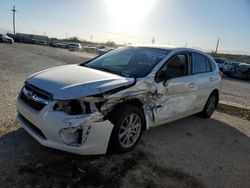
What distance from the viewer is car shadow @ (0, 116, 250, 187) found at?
9.89 feet

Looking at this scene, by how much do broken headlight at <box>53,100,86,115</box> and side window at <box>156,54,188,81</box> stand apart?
1.51m

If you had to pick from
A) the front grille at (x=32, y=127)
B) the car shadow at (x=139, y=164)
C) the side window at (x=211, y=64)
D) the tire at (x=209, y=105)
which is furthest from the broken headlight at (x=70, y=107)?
the side window at (x=211, y=64)

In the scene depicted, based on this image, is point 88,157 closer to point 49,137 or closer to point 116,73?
point 49,137

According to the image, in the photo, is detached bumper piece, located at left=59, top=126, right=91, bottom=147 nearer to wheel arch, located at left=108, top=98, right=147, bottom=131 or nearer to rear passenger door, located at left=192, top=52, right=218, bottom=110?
wheel arch, located at left=108, top=98, right=147, bottom=131

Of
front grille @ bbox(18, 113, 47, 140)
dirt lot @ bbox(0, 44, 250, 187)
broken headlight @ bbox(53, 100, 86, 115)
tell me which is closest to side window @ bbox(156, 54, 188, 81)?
dirt lot @ bbox(0, 44, 250, 187)

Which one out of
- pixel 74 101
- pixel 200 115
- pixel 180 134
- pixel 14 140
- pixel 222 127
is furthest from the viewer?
pixel 200 115

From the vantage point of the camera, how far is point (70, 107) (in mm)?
3152

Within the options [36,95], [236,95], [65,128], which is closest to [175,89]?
[65,128]

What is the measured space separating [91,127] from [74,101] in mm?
396

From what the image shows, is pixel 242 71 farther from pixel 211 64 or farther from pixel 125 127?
pixel 125 127

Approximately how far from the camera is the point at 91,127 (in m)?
3.16

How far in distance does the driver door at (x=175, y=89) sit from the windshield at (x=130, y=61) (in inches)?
9.4

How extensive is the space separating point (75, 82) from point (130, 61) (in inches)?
60.3

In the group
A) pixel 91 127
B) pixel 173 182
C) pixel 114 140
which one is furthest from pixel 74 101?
pixel 173 182
